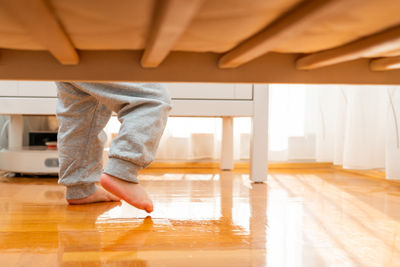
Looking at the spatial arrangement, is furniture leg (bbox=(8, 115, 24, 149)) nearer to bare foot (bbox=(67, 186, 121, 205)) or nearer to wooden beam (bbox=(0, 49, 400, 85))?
bare foot (bbox=(67, 186, 121, 205))

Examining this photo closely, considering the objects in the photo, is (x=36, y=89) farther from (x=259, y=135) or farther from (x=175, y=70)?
(x=175, y=70)

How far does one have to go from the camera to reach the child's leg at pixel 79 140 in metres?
1.06

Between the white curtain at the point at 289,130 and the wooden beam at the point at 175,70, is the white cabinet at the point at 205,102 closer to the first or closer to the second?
the white curtain at the point at 289,130

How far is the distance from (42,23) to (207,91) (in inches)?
50.1

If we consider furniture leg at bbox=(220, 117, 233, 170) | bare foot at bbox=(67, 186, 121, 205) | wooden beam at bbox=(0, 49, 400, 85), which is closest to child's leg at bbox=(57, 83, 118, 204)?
bare foot at bbox=(67, 186, 121, 205)

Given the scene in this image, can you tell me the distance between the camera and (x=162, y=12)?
30 cm

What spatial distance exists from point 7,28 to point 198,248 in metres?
0.52

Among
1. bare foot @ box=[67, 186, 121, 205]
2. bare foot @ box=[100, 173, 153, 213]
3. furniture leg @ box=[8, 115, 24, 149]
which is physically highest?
furniture leg @ box=[8, 115, 24, 149]

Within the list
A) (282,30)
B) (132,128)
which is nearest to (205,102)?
(132,128)

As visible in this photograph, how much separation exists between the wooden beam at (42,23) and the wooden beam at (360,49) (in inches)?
9.8

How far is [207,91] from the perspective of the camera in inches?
62.0

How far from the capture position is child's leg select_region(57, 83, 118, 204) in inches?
41.9

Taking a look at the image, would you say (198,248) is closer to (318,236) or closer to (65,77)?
(318,236)

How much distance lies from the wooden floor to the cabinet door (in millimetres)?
379
